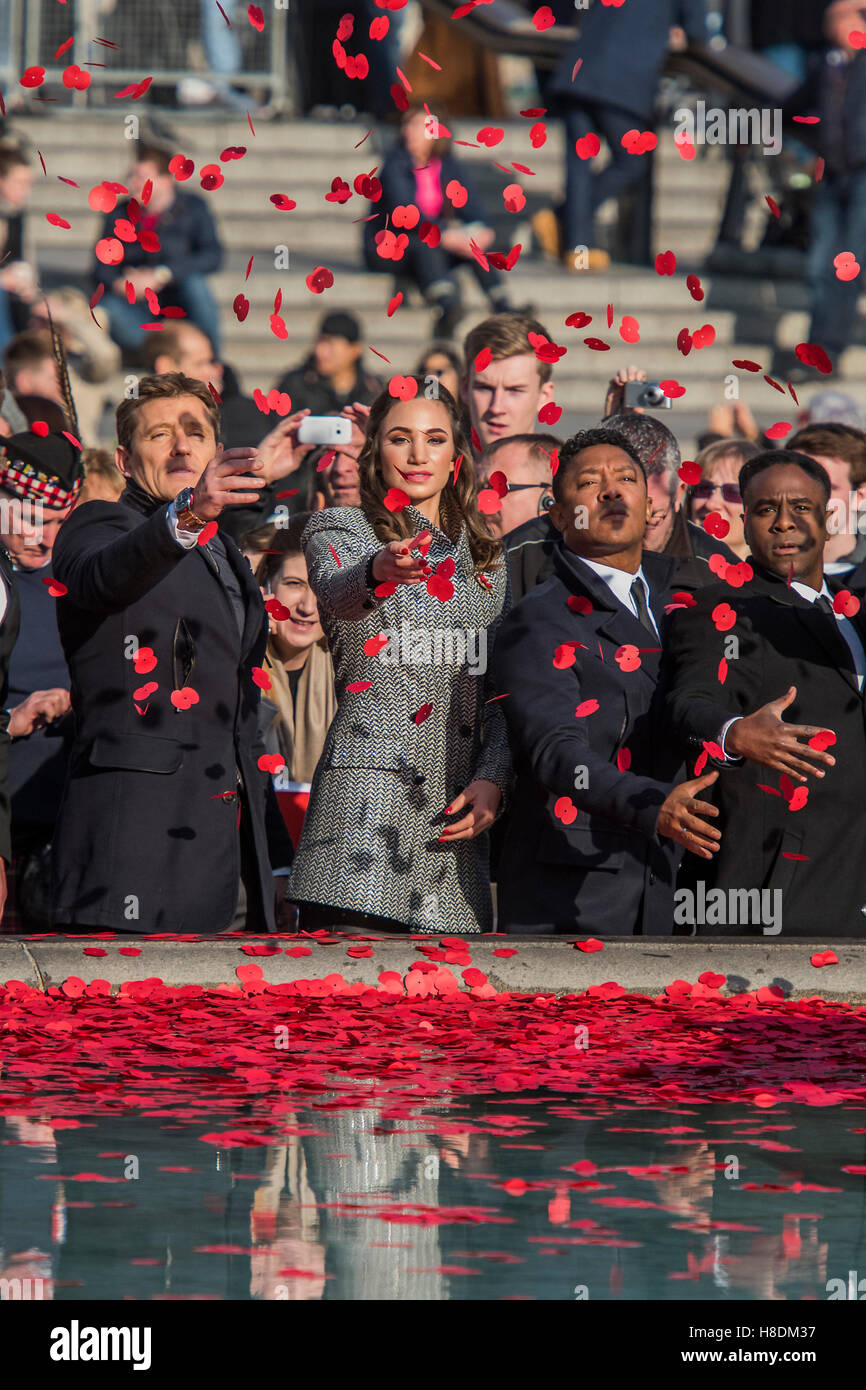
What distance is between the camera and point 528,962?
4602 mm

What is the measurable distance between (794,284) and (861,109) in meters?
2.31

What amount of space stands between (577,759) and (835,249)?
778 cm

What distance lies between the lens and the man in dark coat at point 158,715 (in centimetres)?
527

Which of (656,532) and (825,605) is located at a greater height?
(656,532)

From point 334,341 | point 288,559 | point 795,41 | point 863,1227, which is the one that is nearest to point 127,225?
point 334,341

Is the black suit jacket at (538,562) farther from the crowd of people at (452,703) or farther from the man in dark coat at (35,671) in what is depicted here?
the man in dark coat at (35,671)

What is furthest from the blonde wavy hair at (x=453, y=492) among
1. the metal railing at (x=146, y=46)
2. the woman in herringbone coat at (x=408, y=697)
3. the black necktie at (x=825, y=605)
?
the metal railing at (x=146, y=46)

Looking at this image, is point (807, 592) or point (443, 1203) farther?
point (807, 592)

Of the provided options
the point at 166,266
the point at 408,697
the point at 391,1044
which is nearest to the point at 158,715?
the point at 408,697

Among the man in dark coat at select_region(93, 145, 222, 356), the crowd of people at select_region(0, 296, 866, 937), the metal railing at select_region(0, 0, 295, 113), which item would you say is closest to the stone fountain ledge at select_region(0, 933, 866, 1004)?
the crowd of people at select_region(0, 296, 866, 937)

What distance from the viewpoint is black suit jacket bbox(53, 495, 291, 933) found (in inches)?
207

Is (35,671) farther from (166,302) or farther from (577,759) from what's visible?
(166,302)

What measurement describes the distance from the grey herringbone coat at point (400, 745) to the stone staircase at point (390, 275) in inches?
286

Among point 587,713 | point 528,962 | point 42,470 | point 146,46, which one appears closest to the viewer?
point 528,962
